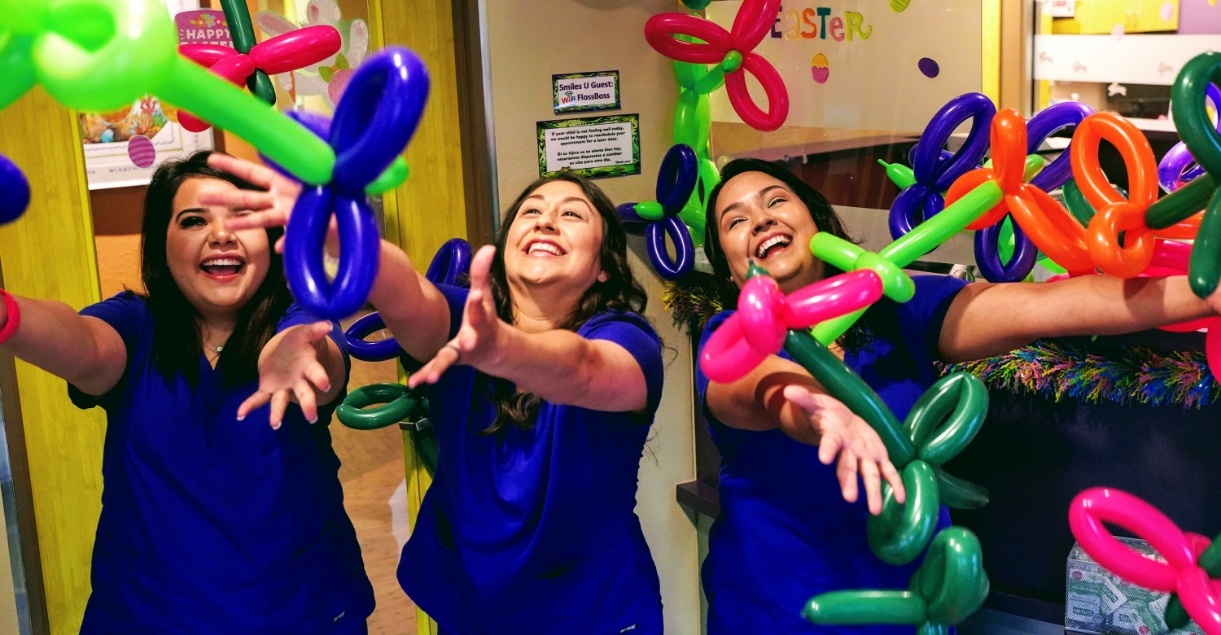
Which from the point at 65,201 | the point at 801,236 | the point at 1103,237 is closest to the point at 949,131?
the point at 801,236

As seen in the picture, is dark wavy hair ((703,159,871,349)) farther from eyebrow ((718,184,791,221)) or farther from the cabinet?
the cabinet

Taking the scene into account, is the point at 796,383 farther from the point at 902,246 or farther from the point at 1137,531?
the point at 1137,531

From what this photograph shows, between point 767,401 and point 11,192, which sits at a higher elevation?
point 11,192

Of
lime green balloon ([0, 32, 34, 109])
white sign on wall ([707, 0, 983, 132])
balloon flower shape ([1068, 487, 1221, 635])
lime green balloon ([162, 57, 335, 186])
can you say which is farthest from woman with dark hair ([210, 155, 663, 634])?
white sign on wall ([707, 0, 983, 132])

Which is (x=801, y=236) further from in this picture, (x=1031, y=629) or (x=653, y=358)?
(x=1031, y=629)

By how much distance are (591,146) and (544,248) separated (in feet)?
2.94

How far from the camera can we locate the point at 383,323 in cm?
239

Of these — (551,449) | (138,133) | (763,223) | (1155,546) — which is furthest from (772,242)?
(138,133)

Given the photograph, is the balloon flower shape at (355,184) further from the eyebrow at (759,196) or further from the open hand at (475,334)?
the eyebrow at (759,196)

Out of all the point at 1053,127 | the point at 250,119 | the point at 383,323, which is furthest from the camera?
the point at 383,323

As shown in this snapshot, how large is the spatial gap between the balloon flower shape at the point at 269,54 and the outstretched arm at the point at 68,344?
0.39m

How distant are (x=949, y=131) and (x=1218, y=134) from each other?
598 millimetres

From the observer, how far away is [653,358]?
1973 mm

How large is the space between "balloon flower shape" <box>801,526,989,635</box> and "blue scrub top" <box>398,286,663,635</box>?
16.6 inches
